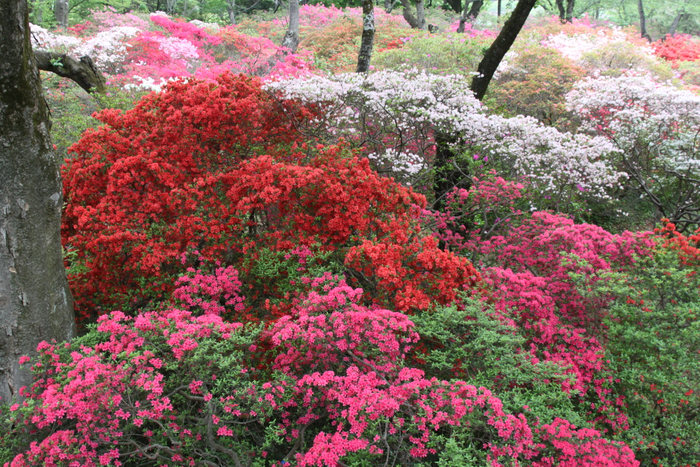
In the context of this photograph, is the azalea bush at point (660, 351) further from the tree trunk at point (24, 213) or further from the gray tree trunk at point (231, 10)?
the gray tree trunk at point (231, 10)

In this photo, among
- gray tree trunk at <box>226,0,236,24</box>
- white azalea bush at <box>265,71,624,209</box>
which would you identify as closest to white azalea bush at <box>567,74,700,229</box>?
white azalea bush at <box>265,71,624,209</box>

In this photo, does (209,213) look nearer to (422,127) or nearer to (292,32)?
(422,127)

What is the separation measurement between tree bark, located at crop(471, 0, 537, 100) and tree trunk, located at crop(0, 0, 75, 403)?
6.32 metres

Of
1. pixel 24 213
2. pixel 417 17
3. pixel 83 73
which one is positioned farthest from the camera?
pixel 417 17

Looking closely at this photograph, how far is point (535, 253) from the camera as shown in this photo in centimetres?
574

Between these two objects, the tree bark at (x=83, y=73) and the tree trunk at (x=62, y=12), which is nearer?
the tree bark at (x=83, y=73)

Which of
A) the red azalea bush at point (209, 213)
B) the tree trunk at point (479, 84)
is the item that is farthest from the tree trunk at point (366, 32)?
the red azalea bush at point (209, 213)

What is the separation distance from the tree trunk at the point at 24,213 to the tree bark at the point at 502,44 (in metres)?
6.32

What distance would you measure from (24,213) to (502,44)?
275 inches

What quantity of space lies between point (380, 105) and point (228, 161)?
263cm

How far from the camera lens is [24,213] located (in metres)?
3.32

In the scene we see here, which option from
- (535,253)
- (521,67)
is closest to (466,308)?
(535,253)

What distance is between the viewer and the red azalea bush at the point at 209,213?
4.17 metres

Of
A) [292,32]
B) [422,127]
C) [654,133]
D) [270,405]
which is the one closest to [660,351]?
[270,405]
